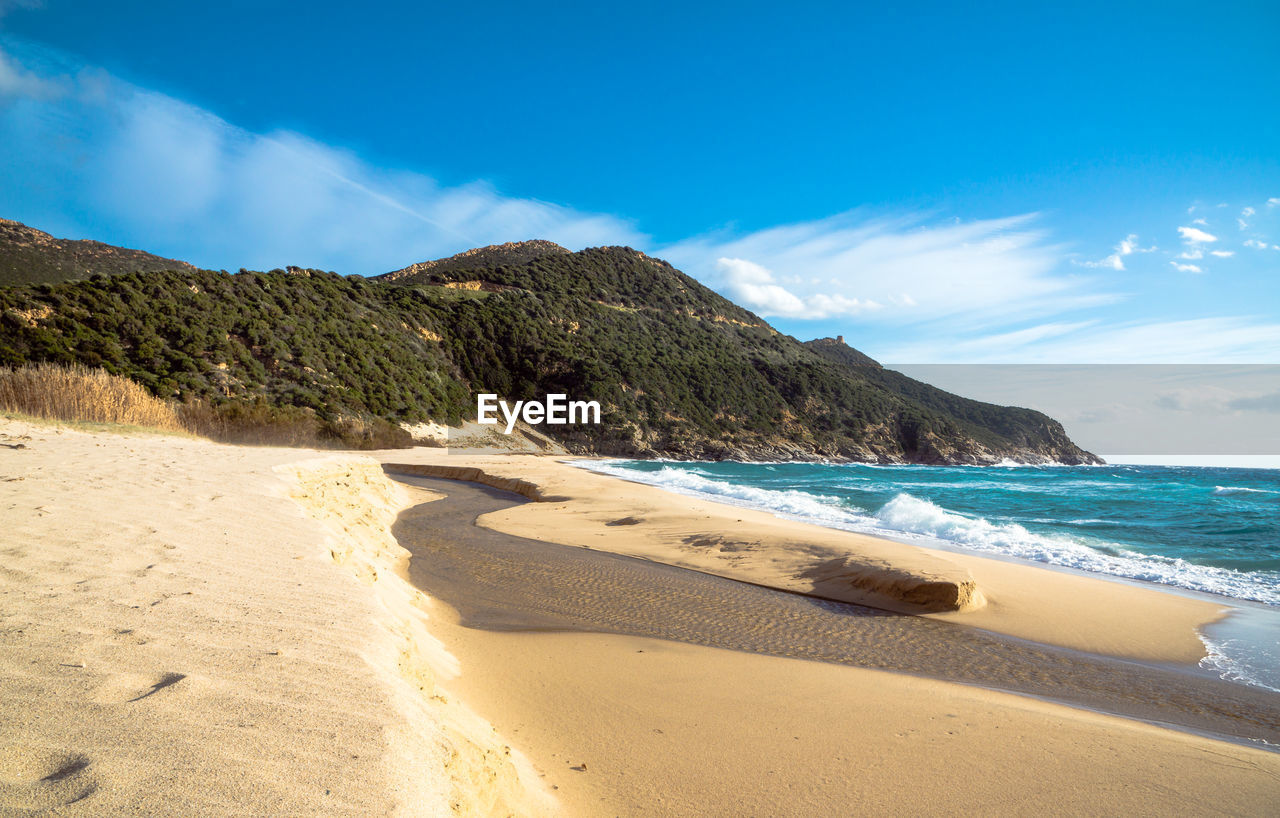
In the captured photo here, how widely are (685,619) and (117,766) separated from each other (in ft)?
16.9

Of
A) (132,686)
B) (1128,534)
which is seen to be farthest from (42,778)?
(1128,534)

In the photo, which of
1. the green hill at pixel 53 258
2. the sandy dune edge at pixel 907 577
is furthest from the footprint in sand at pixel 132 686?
the green hill at pixel 53 258

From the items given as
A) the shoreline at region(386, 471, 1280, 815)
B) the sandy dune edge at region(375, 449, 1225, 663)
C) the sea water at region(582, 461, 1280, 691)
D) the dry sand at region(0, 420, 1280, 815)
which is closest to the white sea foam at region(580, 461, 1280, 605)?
the sea water at region(582, 461, 1280, 691)

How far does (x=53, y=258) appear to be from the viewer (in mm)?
50625

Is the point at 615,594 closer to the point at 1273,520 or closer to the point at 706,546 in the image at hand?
the point at 706,546

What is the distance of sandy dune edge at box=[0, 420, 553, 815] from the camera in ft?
5.65

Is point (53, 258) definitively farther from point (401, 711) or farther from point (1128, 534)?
point (1128, 534)

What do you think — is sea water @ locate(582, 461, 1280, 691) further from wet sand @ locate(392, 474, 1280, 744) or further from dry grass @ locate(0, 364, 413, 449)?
dry grass @ locate(0, 364, 413, 449)

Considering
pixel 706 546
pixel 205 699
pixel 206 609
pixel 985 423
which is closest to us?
pixel 205 699

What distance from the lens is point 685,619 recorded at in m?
6.30

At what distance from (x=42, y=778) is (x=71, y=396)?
16214 mm

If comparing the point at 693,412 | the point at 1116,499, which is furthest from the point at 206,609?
the point at 693,412

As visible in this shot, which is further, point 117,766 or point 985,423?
point 985,423

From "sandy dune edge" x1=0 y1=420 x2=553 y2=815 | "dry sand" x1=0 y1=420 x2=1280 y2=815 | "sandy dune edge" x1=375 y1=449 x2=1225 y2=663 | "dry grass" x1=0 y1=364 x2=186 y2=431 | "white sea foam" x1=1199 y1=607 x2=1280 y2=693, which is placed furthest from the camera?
"dry grass" x1=0 y1=364 x2=186 y2=431
